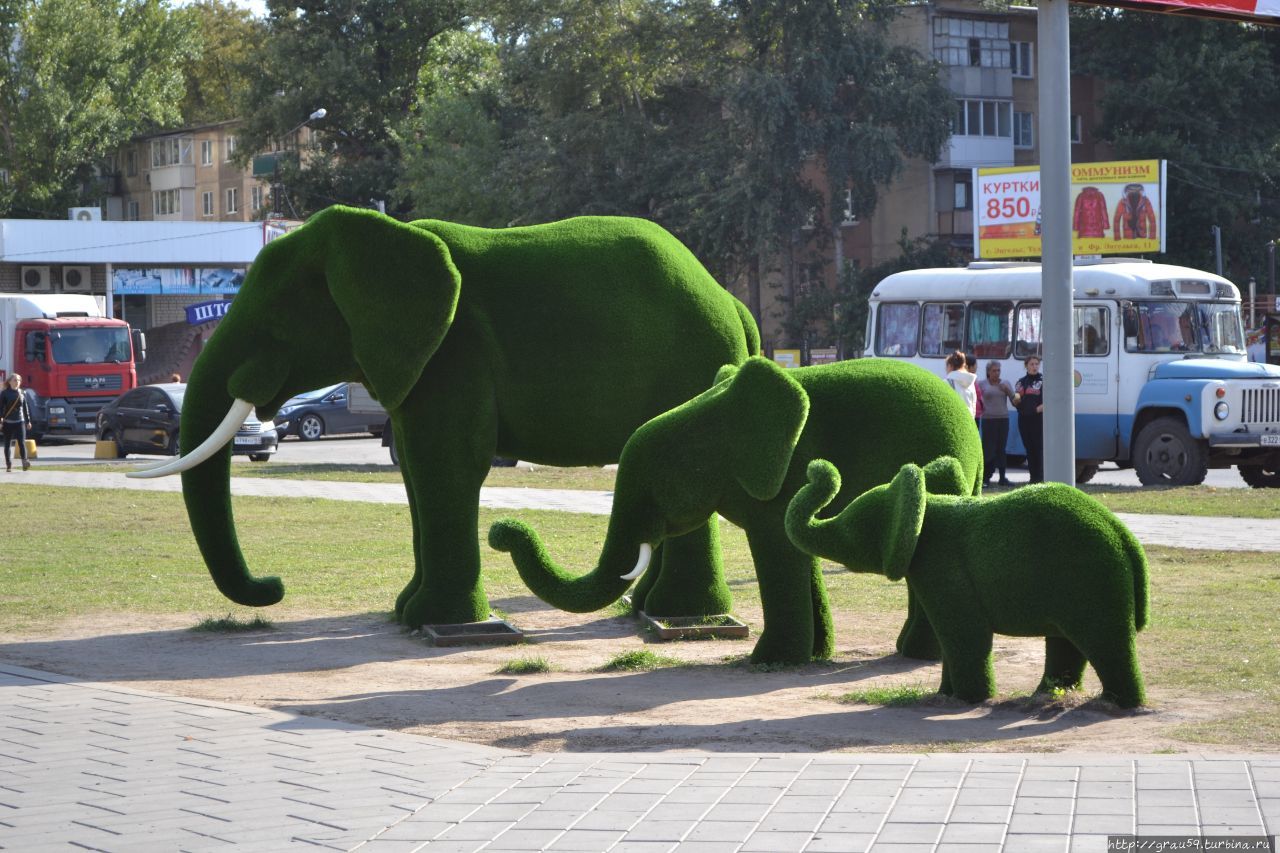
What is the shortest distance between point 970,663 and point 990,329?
675 inches

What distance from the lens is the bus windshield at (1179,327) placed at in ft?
75.2

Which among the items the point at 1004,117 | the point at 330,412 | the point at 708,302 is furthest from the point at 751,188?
the point at 708,302

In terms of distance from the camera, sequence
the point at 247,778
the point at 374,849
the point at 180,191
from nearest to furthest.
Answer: the point at 374,849 → the point at 247,778 → the point at 180,191

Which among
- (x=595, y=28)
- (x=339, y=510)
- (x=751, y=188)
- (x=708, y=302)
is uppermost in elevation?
(x=595, y=28)

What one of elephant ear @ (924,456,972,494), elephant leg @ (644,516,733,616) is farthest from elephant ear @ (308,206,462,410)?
elephant ear @ (924,456,972,494)

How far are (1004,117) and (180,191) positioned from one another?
4299 centimetres

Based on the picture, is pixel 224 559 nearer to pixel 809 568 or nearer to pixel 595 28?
pixel 809 568

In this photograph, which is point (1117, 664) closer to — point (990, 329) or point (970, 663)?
point (970, 663)

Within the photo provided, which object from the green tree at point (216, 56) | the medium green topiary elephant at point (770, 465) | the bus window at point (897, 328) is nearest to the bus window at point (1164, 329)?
the bus window at point (897, 328)

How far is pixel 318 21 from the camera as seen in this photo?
67250mm

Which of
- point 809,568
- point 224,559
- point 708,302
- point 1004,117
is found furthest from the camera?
point 1004,117

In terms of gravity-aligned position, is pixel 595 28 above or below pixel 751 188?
above

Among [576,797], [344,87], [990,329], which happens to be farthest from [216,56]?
[576,797]

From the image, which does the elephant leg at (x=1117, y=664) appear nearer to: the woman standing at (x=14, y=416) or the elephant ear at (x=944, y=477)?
the elephant ear at (x=944, y=477)
